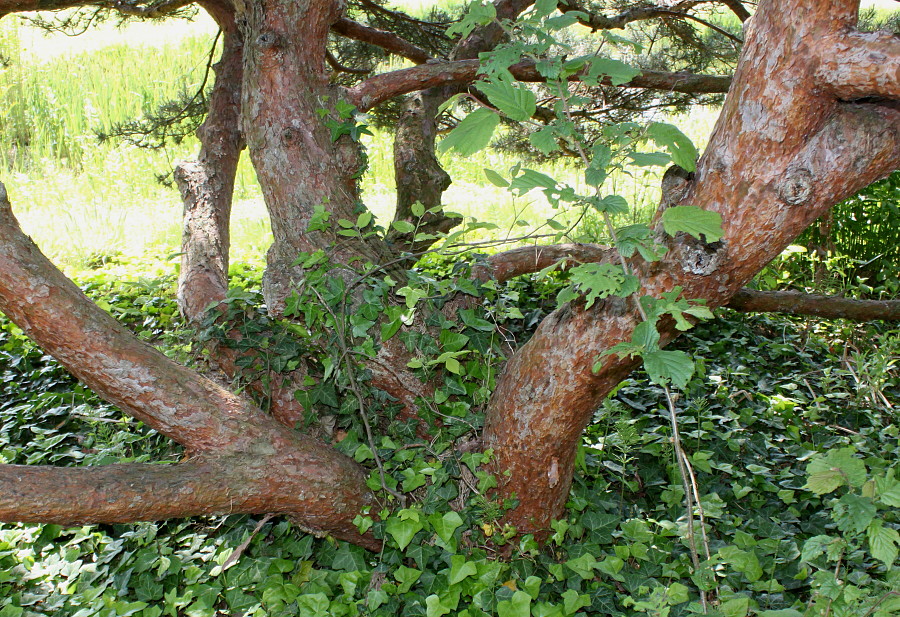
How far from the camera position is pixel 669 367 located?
49.1 inches

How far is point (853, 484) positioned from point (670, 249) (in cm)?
59

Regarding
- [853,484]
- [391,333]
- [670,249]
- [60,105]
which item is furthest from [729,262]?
[60,105]

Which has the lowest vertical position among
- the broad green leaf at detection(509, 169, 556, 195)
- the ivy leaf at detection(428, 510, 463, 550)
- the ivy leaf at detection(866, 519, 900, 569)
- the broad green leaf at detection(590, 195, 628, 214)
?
the ivy leaf at detection(428, 510, 463, 550)

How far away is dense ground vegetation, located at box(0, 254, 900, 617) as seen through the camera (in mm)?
1740

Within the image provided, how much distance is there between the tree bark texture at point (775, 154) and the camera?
1333mm

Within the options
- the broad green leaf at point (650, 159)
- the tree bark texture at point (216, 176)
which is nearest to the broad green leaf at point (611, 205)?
the broad green leaf at point (650, 159)

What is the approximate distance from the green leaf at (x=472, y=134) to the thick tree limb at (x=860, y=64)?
64cm

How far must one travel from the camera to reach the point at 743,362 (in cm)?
324

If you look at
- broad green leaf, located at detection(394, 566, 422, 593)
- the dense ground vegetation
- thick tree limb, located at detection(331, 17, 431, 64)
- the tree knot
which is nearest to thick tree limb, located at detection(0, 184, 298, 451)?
the dense ground vegetation

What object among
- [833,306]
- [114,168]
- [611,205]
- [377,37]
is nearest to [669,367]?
[611,205]

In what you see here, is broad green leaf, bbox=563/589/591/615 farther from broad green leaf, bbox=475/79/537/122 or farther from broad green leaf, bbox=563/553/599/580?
broad green leaf, bbox=475/79/537/122

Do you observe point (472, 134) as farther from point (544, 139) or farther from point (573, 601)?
point (573, 601)

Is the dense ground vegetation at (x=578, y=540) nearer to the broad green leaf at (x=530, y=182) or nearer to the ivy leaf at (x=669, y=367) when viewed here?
the ivy leaf at (x=669, y=367)

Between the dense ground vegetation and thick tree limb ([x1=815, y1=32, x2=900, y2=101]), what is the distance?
2.33ft
